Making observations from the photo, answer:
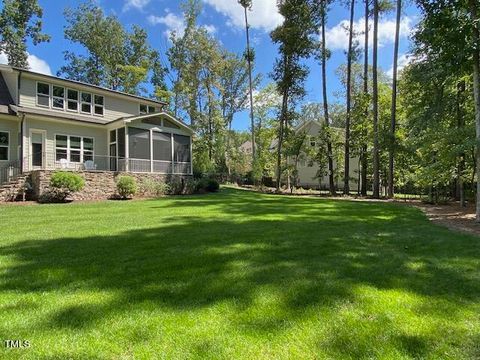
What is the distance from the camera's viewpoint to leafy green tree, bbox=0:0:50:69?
2809 cm

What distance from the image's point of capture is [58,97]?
18.8 meters

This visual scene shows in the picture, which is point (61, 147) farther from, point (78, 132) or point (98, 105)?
point (98, 105)

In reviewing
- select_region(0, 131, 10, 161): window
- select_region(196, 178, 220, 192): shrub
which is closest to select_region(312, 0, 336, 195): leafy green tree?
select_region(196, 178, 220, 192): shrub

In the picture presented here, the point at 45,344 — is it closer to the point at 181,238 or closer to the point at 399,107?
the point at 181,238

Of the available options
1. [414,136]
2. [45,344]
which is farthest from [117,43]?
[45,344]

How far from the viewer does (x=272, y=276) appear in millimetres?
4141

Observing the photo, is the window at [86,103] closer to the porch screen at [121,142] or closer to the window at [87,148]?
the window at [87,148]

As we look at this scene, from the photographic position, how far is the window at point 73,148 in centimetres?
1794

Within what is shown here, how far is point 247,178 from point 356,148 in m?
15.0

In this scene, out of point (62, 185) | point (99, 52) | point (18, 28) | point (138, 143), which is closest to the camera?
point (62, 185)

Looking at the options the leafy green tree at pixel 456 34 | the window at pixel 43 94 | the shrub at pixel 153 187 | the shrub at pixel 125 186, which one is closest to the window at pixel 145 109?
the window at pixel 43 94

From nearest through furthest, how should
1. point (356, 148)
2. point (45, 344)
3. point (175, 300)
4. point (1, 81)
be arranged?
point (45, 344) → point (175, 300) → point (1, 81) → point (356, 148)

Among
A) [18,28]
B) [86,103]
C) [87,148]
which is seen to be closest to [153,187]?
[87,148]

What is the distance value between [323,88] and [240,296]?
71.2 ft
